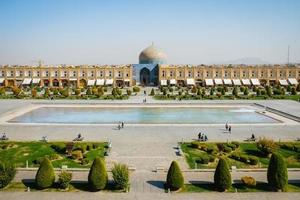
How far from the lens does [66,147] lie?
898 inches

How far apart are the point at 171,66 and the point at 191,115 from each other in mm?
37303

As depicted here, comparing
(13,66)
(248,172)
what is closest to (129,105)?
(248,172)

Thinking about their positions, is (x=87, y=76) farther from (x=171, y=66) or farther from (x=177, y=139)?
(x=177, y=139)

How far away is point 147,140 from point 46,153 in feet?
22.5

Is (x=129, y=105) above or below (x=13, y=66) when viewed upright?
below

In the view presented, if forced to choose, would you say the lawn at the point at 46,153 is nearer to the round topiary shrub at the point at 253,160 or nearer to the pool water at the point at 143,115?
the round topiary shrub at the point at 253,160

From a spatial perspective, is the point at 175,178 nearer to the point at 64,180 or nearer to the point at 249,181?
the point at 249,181

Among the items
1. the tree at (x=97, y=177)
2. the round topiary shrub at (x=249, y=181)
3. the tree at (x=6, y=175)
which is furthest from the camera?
the round topiary shrub at (x=249, y=181)

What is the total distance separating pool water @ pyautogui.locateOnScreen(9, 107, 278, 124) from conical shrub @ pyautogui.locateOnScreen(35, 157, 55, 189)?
652 inches

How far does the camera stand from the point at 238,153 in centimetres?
2281

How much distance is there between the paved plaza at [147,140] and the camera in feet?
53.6

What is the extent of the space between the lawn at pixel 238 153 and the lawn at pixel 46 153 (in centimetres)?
534

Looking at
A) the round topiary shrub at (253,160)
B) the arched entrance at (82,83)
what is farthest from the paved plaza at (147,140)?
the arched entrance at (82,83)

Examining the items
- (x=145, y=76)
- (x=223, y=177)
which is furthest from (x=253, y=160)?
(x=145, y=76)
